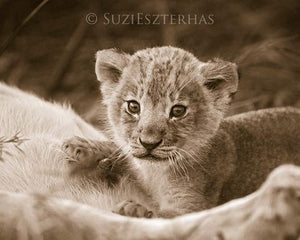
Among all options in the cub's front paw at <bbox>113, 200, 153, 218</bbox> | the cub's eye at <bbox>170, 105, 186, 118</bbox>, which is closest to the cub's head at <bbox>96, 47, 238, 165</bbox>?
the cub's eye at <bbox>170, 105, 186, 118</bbox>

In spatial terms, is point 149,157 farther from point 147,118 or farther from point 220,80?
point 220,80

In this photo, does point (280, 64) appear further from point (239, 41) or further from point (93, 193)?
point (93, 193)

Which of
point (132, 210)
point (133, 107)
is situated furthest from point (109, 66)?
point (132, 210)

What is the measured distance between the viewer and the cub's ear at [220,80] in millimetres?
1615

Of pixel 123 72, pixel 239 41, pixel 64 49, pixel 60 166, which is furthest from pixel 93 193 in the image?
pixel 239 41

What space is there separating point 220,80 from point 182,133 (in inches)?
6.8

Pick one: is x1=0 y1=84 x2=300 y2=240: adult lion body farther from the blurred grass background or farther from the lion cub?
the blurred grass background

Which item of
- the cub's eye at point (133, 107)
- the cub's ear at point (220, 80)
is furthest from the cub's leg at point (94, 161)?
the cub's ear at point (220, 80)

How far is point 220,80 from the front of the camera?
163cm

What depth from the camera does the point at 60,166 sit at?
5.52ft

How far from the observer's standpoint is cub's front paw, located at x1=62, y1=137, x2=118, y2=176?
5.55ft

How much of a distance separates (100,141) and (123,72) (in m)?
0.20

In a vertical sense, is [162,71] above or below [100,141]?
above

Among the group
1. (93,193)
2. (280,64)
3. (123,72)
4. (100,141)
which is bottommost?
(93,193)
